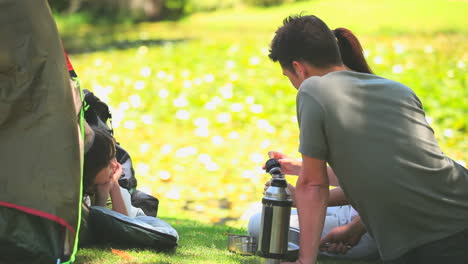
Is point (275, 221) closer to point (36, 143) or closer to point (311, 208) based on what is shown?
point (311, 208)

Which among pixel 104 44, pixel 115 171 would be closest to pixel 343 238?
pixel 115 171

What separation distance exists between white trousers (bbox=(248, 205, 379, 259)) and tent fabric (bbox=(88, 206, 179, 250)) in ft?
1.63

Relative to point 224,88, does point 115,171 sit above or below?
above

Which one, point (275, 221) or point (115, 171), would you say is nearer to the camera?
point (275, 221)

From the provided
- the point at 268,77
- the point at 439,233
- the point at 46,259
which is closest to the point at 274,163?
the point at 439,233

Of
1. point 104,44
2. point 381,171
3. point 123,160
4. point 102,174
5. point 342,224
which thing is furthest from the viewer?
Answer: point 104,44

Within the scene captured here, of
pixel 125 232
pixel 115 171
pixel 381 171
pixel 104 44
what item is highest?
pixel 381 171

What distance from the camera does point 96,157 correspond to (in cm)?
364

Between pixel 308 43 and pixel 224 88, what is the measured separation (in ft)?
21.3

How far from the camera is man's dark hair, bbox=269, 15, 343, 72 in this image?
127 inches

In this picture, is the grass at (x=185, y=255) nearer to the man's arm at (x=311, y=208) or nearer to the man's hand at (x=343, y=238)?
the man's hand at (x=343, y=238)

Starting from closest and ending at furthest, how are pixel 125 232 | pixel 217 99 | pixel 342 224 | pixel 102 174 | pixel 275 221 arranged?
pixel 275 221 < pixel 125 232 < pixel 102 174 < pixel 342 224 < pixel 217 99

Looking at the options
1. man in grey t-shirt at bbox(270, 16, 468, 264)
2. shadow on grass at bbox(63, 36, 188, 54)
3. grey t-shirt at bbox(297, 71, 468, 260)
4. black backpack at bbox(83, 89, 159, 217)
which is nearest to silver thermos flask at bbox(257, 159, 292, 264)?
man in grey t-shirt at bbox(270, 16, 468, 264)

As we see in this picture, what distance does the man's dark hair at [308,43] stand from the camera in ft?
10.6
